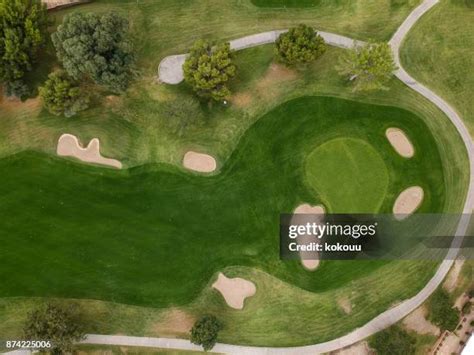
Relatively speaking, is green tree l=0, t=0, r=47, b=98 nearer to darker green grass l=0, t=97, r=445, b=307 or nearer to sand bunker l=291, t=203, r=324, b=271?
darker green grass l=0, t=97, r=445, b=307

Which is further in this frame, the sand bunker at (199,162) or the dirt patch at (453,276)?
the sand bunker at (199,162)

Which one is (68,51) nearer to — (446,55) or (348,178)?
(348,178)

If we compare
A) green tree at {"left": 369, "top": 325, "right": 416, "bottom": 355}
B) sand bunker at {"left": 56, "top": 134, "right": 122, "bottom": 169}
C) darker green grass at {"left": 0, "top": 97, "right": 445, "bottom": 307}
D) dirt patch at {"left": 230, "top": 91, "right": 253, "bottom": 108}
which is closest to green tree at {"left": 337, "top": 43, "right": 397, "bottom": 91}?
darker green grass at {"left": 0, "top": 97, "right": 445, "bottom": 307}

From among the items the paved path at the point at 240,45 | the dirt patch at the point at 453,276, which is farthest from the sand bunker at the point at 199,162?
the dirt patch at the point at 453,276

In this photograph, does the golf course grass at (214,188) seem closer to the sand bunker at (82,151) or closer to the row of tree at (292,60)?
the sand bunker at (82,151)

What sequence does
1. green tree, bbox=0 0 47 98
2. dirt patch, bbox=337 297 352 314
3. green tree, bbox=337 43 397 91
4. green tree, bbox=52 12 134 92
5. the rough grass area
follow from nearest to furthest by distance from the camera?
green tree, bbox=52 12 134 92, green tree, bbox=0 0 47 98, green tree, bbox=337 43 397 91, dirt patch, bbox=337 297 352 314, the rough grass area

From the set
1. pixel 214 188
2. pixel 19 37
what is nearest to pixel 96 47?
pixel 19 37
